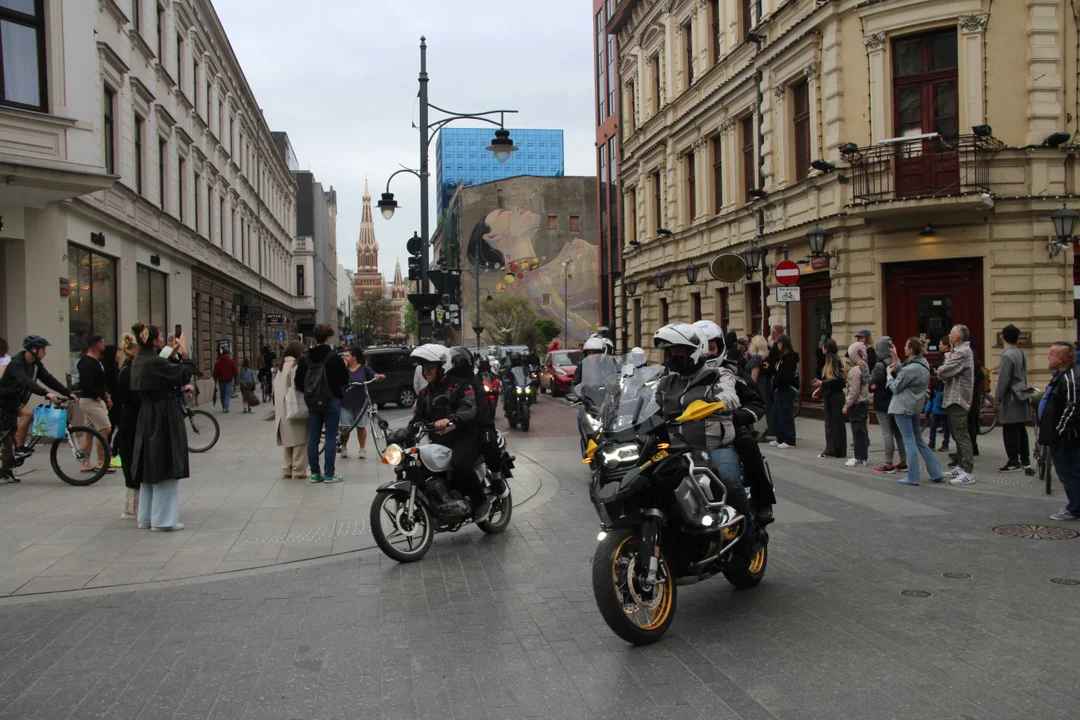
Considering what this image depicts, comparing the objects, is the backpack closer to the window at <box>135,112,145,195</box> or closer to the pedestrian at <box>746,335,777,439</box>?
the pedestrian at <box>746,335,777,439</box>

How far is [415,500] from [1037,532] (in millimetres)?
5269

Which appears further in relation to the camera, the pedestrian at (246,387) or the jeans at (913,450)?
the pedestrian at (246,387)

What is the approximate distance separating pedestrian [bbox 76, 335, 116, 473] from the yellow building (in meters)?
13.7

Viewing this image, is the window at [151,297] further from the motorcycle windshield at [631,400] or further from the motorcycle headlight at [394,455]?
the motorcycle windshield at [631,400]

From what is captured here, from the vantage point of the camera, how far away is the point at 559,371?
31.8 meters

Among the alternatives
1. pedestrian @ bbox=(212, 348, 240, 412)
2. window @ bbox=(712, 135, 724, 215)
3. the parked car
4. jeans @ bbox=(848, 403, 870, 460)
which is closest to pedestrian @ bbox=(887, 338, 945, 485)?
jeans @ bbox=(848, 403, 870, 460)

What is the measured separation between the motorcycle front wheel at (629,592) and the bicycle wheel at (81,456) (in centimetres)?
858

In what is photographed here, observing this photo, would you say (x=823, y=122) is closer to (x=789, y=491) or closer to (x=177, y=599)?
(x=789, y=491)

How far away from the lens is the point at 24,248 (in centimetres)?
1623

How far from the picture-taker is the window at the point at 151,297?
75.5 feet

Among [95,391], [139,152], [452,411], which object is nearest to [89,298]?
[139,152]

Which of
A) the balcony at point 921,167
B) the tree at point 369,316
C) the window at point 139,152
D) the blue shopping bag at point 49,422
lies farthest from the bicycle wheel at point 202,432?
the tree at point 369,316

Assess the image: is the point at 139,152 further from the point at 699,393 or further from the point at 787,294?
the point at 699,393

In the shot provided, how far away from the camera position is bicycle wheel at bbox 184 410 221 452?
15141mm
